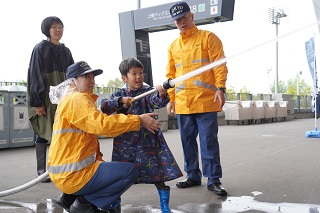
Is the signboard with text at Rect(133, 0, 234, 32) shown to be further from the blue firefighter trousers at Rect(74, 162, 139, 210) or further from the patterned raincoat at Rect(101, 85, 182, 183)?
the blue firefighter trousers at Rect(74, 162, 139, 210)

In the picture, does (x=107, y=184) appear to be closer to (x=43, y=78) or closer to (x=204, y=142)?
(x=204, y=142)

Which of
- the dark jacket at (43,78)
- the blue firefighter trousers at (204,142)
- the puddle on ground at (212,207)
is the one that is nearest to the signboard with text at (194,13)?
the dark jacket at (43,78)

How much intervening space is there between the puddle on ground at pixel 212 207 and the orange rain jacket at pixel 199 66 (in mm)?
916

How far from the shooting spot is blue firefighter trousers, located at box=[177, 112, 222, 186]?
364 cm

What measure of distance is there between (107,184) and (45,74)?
6.93 feet

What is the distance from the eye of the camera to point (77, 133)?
2453mm

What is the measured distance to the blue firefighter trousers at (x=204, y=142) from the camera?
12.0 ft

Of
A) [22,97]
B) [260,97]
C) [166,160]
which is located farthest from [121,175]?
[260,97]

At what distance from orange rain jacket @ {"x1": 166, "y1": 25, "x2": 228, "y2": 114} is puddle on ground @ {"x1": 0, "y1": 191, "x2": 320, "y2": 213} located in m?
0.92

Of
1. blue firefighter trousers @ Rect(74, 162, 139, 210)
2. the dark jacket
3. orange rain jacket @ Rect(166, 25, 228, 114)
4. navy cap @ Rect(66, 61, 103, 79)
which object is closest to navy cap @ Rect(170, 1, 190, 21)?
orange rain jacket @ Rect(166, 25, 228, 114)

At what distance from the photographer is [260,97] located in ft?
68.9

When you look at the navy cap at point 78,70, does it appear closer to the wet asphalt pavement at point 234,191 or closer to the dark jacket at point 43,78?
the wet asphalt pavement at point 234,191

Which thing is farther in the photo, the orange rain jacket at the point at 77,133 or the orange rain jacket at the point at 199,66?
the orange rain jacket at the point at 199,66

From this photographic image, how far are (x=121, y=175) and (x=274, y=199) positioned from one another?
1.62 meters
